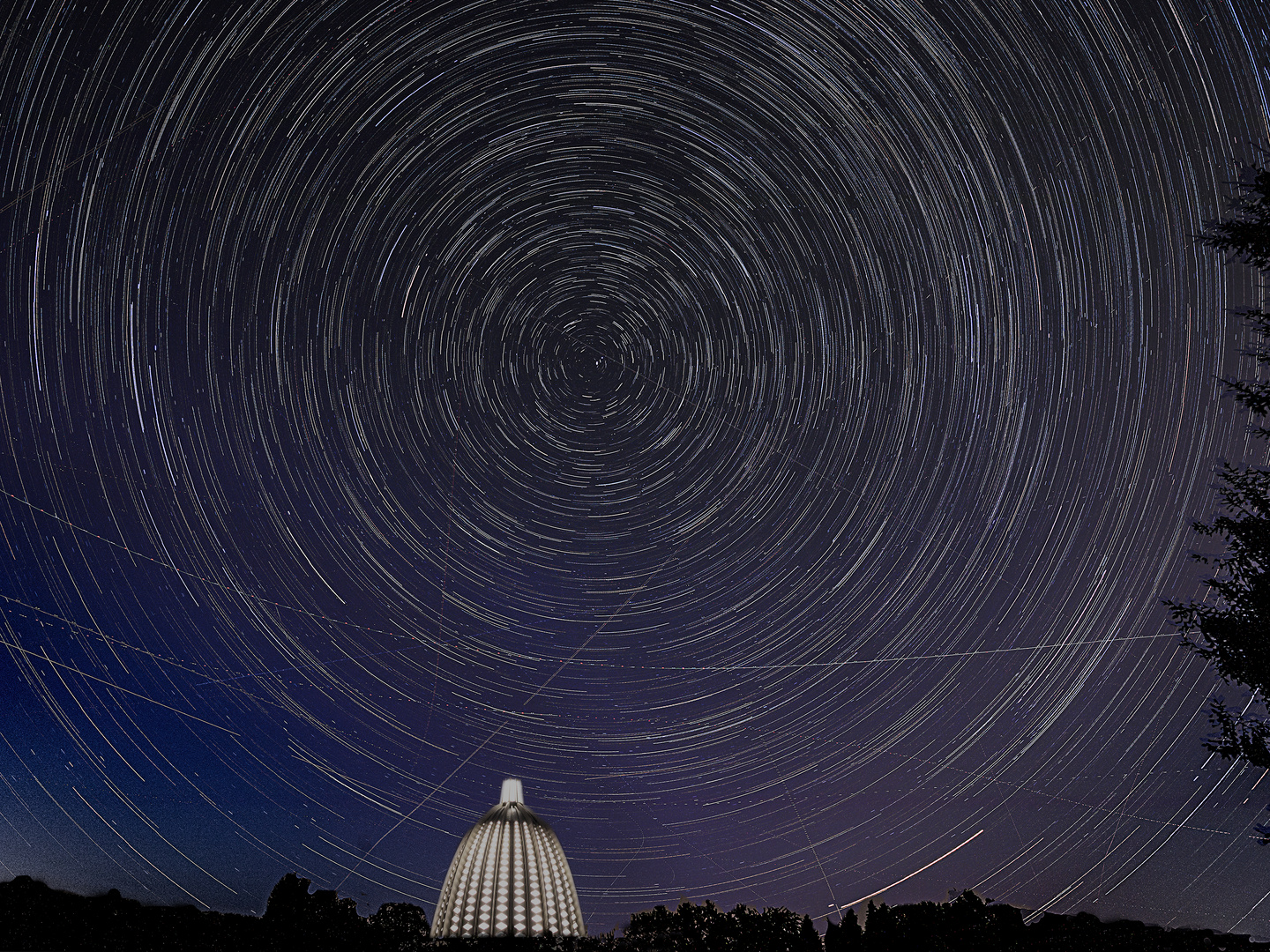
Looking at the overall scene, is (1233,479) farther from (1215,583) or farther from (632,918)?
(632,918)

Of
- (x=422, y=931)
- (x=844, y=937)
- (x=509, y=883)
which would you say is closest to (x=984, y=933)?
(x=844, y=937)

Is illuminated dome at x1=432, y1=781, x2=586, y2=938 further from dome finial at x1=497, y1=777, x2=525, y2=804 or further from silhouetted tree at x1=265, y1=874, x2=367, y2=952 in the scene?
silhouetted tree at x1=265, y1=874, x2=367, y2=952

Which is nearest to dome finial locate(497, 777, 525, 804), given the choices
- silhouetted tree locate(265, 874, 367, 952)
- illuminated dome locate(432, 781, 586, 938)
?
illuminated dome locate(432, 781, 586, 938)

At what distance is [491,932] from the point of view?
27.2 metres

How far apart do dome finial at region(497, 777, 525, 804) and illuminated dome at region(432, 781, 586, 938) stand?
66 millimetres

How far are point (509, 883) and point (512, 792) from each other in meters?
3.49

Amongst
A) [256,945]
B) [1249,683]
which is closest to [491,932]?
[256,945]

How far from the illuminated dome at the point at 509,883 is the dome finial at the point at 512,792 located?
2.6 inches

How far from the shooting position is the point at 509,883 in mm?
28422

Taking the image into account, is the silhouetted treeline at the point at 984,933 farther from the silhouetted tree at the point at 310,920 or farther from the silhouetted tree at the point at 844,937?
the silhouetted tree at the point at 310,920

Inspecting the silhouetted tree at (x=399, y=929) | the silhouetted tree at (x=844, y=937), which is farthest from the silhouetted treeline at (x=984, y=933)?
the silhouetted tree at (x=399, y=929)

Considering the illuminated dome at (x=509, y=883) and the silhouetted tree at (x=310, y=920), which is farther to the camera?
the silhouetted tree at (x=310, y=920)

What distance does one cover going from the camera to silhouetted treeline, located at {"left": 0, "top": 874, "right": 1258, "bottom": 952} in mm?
26766

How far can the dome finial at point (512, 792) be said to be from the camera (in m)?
31.1
